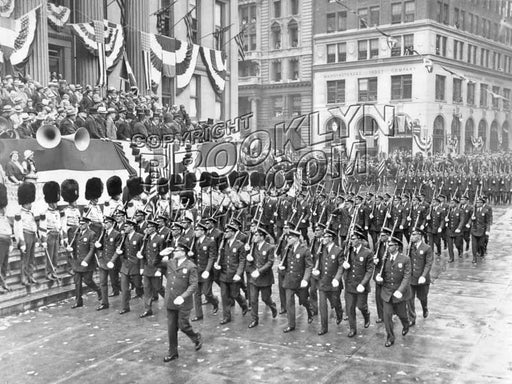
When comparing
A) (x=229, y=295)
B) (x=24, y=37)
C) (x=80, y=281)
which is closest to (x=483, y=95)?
(x=24, y=37)

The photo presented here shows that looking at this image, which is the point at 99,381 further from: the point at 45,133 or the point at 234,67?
the point at 234,67

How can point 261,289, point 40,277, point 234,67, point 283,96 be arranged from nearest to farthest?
point 261,289 → point 40,277 → point 234,67 → point 283,96

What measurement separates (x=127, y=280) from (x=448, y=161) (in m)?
31.4

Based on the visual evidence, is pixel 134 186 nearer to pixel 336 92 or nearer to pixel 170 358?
pixel 170 358

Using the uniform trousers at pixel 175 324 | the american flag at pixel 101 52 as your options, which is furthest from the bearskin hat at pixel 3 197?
the american flag at pixel 101 52

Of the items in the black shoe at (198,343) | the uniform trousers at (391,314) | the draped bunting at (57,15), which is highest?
the draped bunting at (57,15)

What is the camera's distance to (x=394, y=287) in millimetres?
10289

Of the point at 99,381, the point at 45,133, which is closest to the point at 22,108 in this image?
the point at 45,133

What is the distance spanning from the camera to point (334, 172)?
109 feet

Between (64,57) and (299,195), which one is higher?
(64,57)

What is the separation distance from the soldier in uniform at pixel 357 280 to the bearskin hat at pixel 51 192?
8.76m

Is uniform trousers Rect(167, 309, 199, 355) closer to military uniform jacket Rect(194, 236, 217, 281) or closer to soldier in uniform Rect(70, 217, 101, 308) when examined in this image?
military uniform jacket Rect(194, 236, 217, 281)

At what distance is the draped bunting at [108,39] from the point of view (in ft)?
81.0

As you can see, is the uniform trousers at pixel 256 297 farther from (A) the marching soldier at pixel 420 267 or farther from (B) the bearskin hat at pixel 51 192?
(B) the bearskin hat at pixel 51 192
